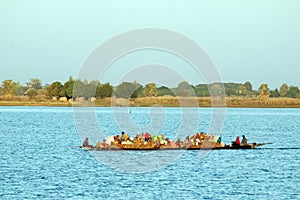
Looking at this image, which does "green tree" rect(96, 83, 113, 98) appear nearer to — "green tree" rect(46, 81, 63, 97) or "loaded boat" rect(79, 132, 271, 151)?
"green tree" rect(46, 81, 63, 97)

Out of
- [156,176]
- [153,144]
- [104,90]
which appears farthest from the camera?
[104,90]

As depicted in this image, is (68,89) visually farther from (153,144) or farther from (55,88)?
(153,144)

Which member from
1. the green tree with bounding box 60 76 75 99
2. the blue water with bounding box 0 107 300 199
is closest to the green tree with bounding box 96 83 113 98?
the green tree with bounding box 60 76 75 99

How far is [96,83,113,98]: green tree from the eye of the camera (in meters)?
160

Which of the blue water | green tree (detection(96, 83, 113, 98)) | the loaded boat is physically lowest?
the blue water

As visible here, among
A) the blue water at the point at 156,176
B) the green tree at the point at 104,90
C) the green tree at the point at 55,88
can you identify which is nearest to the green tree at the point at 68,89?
the green tree at the point at 55,88

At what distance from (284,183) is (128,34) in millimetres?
20115

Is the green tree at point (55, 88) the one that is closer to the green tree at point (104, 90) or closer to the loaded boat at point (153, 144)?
the green tree at point (104, 90)

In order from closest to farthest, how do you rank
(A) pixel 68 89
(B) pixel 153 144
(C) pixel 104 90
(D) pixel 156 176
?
(D) pixel 156 176 → (B) pixel 153 144 → (C) pixel 104 90 → (A) pixel 68 89

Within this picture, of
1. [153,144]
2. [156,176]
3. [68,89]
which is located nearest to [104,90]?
[68,89]

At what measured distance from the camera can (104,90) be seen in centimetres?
16850

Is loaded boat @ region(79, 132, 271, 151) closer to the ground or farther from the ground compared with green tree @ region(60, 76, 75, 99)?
closer to the ground

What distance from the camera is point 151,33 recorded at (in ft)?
168

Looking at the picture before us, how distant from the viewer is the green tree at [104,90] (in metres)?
160
